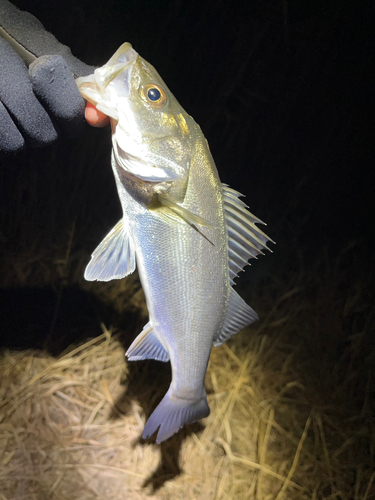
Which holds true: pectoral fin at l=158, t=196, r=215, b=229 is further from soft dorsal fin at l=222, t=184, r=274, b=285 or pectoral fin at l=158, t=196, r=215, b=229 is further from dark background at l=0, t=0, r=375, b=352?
dark background at l=0, t=0, r=375, b=352

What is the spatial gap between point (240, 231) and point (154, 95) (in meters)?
0.49

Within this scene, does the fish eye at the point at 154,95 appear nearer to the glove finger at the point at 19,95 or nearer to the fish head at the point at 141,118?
the fish head at the point at 141,118

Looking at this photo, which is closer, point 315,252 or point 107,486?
point 107,486

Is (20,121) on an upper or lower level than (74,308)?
upper

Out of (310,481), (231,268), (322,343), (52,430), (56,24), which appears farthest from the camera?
(322,343)

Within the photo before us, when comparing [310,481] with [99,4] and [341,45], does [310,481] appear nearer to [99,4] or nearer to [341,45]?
[341,45]

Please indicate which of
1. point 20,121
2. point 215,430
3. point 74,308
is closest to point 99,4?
point 20,121

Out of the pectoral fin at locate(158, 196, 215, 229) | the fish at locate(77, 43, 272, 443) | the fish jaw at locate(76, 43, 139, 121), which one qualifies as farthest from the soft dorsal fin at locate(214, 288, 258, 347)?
the fish jaw at locate(76, 43, 139, 121)

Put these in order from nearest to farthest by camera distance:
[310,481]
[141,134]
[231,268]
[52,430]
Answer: [141,134]
[231,268]
[52,430]
[310,481]

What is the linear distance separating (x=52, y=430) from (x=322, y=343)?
1373 millimetres

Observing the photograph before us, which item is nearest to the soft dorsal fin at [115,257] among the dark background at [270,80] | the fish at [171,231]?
the fish at [171,231]

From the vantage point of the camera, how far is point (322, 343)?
5.54 feet

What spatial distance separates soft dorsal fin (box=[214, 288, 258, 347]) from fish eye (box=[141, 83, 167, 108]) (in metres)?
0.65

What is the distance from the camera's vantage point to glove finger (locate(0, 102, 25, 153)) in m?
0.90
